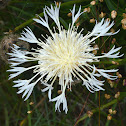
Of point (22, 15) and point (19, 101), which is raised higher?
point (22, 15)

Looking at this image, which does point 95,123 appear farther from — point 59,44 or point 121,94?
point 59,44

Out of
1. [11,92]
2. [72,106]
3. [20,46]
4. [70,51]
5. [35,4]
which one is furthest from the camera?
[11,92]

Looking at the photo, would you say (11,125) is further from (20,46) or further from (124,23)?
(124,23)

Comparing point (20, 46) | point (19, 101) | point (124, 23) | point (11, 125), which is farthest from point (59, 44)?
point (11, 125)

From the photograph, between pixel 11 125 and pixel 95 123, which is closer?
pixel 95 123

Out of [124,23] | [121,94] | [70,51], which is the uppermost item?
[124,23]

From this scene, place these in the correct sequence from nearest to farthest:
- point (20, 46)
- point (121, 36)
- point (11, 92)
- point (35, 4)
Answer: point (20, 46) → point (121, 36) → point (35, 4) → point (11, 92)

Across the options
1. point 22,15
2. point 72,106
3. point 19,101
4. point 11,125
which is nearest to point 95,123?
point 72,106
